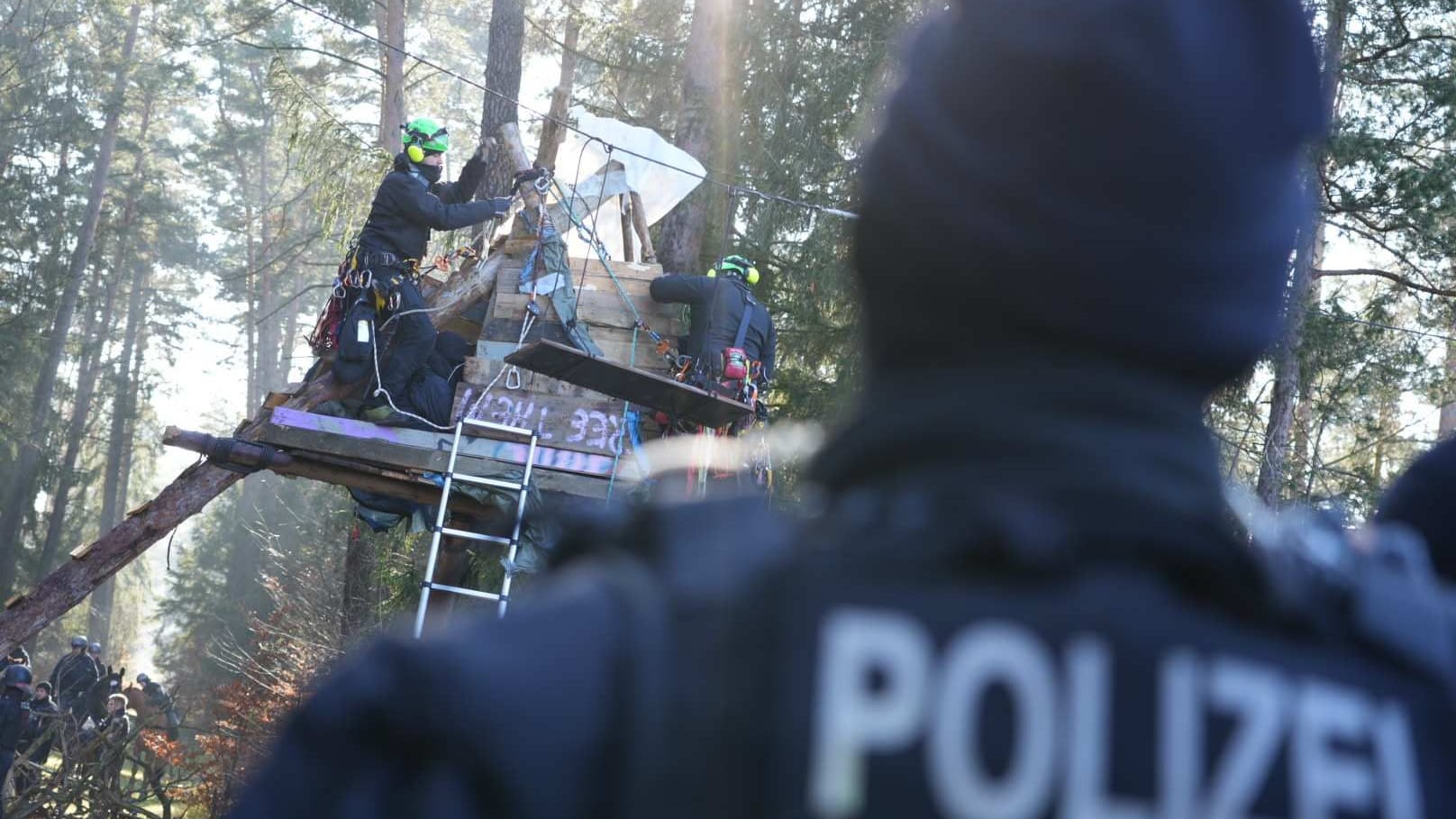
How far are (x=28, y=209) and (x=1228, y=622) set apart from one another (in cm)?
4282

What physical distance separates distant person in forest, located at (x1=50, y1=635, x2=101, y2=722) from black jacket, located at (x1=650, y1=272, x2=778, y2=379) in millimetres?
11690

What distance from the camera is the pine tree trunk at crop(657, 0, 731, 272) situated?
728 inches

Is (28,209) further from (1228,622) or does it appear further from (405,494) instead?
(1228,622)

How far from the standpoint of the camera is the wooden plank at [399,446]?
35.2ft

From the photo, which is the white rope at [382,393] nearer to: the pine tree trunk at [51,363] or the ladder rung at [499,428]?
the ladder rung at [499,428]

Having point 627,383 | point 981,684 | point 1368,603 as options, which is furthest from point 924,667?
point 627,383

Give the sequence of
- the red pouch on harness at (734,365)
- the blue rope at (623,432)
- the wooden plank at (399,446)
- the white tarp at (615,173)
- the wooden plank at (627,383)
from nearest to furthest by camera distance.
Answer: the wooden plank at (627,383) < the wooden plank at (399,446) < the blue rope at (623,432) < the red pouch on harness at (734,365) < the white tarp at (615,173)

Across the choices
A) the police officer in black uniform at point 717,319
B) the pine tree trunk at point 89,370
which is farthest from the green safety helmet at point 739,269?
the pine tree trunk at point 89,370

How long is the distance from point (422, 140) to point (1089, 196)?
10421 millimetres

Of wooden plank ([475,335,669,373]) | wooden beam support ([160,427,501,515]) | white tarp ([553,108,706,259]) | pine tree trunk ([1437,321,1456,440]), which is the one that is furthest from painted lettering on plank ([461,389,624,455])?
pine tree trunk ([1437,321,1456,440])

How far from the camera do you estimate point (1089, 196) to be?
1263 millimetres

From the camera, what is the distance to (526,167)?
40.4ft

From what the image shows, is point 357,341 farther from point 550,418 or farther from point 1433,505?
point 1433,505

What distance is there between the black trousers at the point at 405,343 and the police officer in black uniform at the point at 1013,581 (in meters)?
9.99
